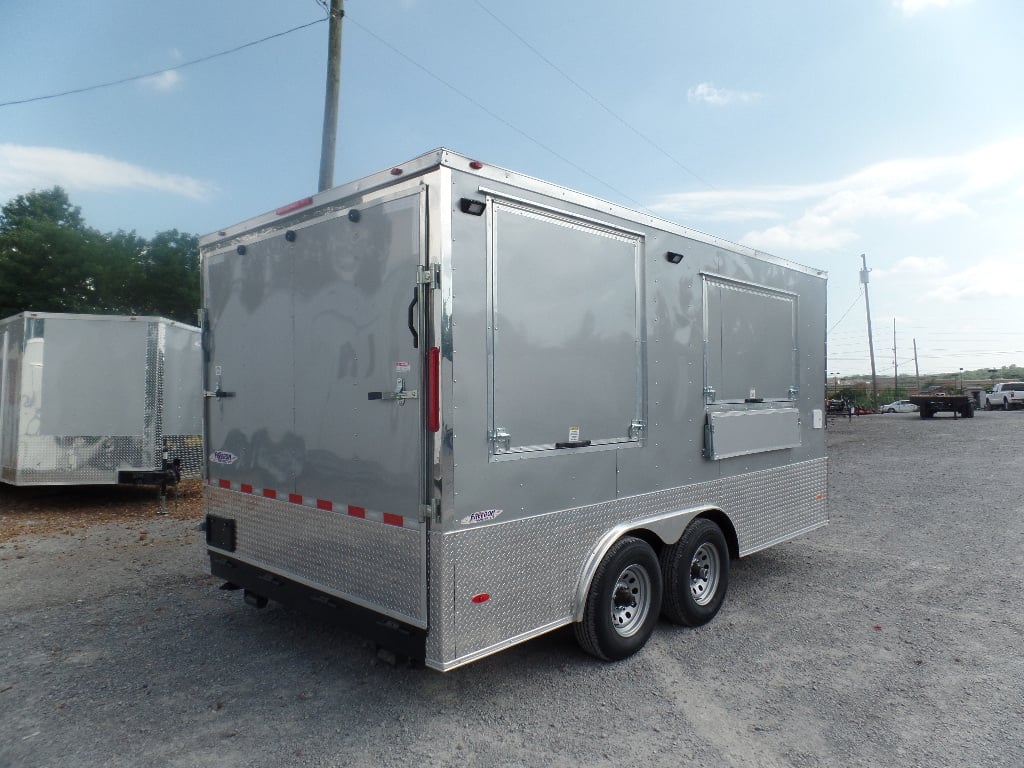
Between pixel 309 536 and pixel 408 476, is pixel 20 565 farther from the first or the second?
pixel 408 476

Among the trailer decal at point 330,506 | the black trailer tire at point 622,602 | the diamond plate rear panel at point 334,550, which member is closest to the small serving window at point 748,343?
the black trailer tire at point 622,602

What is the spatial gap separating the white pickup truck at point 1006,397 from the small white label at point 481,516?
41.6 metres

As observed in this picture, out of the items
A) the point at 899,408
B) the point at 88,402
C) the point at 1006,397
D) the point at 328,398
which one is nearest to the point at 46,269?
the point at 88,402

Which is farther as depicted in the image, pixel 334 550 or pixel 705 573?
pixel 705 573

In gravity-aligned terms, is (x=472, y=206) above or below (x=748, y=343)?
above

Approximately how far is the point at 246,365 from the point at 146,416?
557 centimetres

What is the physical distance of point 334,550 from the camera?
3.68 m

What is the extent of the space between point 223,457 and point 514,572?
7.62 feet

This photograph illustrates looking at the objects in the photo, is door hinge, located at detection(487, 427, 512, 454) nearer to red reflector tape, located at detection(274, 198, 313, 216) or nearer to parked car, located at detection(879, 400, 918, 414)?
red reflector tape, located at detection(274, 198, 313, 216)

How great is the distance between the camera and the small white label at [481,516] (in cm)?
318

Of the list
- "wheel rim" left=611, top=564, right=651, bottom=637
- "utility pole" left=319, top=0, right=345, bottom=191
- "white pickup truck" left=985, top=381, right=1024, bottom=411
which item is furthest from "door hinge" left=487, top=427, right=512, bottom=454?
"white pickup truck" left=985, top=381, right=1024, bottom=411

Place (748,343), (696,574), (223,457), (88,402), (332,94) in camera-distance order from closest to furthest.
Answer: (223,457) < (696,574) < (748,343) < (88,402) < (332,94)

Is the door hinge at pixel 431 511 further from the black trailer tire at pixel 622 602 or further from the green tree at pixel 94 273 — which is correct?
the green tree at pixel 94 273

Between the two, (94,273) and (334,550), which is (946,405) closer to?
(334,550)
